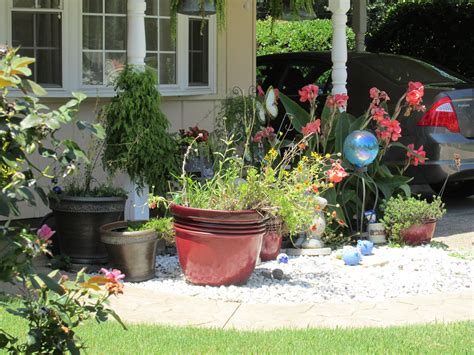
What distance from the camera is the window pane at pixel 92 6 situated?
29.0 feet

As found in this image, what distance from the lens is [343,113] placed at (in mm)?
8320

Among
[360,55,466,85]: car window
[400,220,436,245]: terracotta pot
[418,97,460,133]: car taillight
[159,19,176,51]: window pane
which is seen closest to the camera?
[400,220,436,245]: terracotta pot

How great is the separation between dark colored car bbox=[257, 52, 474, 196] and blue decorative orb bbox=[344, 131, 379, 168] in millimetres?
1588

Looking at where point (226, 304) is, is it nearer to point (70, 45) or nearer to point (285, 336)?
point (285, 336)

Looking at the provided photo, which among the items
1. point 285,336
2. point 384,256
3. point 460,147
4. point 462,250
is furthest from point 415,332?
point 460,147

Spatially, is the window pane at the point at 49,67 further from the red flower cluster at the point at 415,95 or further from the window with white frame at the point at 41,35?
the red flower cluster at the point at 415,95

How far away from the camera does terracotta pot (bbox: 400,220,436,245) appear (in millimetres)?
7930

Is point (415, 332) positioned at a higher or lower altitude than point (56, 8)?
lower

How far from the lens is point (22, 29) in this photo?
848 centimetres

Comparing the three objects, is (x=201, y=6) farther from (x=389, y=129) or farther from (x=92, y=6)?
(x=389, y=129)

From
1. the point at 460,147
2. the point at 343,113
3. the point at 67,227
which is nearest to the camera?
the point at 67,227

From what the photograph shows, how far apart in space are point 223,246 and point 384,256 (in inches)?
80.3

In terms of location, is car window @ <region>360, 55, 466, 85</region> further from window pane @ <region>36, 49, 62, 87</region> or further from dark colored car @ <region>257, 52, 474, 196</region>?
window pane @ <region>36, 49, 62, 87</region>

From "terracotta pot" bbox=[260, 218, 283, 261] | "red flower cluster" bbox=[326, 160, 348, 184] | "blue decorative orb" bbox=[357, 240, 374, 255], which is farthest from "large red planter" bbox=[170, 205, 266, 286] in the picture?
"blue decorative orb" bbox=[357, 240, 374, 255]
